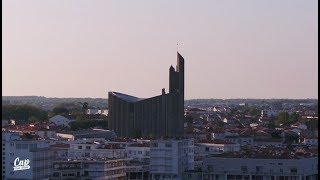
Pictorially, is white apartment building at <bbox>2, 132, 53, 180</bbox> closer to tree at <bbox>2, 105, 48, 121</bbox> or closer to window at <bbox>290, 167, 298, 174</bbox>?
window at <bbox>290, 167, 298, 174</bbox>

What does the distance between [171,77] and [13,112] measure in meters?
7.21

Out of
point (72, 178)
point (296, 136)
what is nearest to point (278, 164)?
point (72, 178)

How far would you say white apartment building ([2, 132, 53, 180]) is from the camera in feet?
32.5

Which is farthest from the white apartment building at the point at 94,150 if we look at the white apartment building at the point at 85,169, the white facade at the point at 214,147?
the white apartment building at the point at 85,169

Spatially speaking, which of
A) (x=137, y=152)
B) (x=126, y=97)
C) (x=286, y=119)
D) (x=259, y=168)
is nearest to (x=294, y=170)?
(x=259, y=168)

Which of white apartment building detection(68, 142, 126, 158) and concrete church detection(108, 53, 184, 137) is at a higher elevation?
concrete church detection(108, 53, 184, 137)

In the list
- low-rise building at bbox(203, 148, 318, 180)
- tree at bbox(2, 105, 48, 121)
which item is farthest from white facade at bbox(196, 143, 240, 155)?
tree at bbox(2, 105, 48, 121)

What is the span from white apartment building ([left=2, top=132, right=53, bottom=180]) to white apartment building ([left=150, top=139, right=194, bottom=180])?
1.12m

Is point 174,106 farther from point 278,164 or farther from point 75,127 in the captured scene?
point 278,164

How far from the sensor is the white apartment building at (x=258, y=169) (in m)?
9.70

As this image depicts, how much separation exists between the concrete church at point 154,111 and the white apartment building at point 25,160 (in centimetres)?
614

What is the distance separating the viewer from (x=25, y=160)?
32.8 feet

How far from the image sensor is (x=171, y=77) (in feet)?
55.5

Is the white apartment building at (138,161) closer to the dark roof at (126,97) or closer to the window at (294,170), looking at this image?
the window at (294,170)
